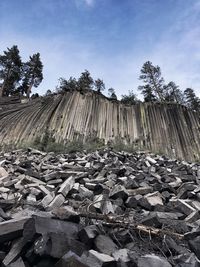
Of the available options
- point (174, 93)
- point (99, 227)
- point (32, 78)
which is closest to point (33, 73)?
point (32, 78)

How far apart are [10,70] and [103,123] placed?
21075mm

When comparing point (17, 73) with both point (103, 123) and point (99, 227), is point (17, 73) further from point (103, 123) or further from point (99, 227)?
point (99, 227)

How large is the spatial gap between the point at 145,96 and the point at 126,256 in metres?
30.0

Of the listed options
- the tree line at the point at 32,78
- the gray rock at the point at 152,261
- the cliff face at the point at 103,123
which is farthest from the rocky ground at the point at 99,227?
the tree line at the point at 32,78

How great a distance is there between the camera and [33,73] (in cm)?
3344

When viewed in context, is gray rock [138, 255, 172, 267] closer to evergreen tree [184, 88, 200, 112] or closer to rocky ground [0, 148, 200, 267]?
rocky ground [0, 148, 200, 267]

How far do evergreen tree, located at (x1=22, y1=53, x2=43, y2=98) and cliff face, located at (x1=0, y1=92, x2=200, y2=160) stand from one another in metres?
16.1

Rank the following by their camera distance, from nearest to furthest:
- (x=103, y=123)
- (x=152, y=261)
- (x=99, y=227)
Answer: (x=152, y=261), (x=99, y=227), (x=103, y=123)

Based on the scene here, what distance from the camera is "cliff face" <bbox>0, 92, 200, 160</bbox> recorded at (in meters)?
14.6

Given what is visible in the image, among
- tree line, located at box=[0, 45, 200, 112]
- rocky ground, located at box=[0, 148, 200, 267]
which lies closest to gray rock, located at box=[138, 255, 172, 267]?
rocky ground, located at box=[0, 148, 200, 267]

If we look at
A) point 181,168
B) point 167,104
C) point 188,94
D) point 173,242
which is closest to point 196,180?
point 181,168

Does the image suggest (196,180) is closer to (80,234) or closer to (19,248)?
(80,234)

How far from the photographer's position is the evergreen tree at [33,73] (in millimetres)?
32969

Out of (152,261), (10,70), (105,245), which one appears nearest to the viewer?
(152,261)
